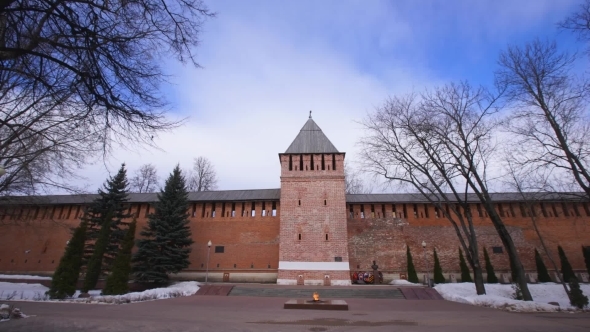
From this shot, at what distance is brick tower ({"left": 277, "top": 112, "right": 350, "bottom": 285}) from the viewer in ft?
59.0

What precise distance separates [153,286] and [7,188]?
767 centimetres

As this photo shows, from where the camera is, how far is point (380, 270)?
1930 centimetres

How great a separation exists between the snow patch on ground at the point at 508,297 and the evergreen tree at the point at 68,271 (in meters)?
15.1

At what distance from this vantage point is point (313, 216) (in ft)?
63.7

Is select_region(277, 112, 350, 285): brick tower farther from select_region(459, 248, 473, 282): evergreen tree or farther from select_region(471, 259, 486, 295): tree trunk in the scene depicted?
select_region(471, 259, 486, 295): tree trunk

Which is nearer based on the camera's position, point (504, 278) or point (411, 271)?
point (411, 271)

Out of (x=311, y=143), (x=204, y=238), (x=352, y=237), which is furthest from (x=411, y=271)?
(x=204, y=238)

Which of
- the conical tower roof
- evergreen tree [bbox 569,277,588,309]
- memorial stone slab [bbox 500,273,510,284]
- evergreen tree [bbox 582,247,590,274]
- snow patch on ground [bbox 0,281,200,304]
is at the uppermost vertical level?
the conical tower roof

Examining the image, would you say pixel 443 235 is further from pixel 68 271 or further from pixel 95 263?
pixel 68 271

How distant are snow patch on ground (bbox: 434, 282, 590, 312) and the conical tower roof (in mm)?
10834

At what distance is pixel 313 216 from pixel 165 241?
8.49 meters

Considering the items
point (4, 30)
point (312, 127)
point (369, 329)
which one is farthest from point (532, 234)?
point (4, 30)

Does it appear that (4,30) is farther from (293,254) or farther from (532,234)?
(532,234)

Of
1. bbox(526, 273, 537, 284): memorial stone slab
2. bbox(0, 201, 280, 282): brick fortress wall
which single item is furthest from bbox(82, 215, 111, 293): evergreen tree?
bbox(526, 273, 537, 284): memorial stone slab
